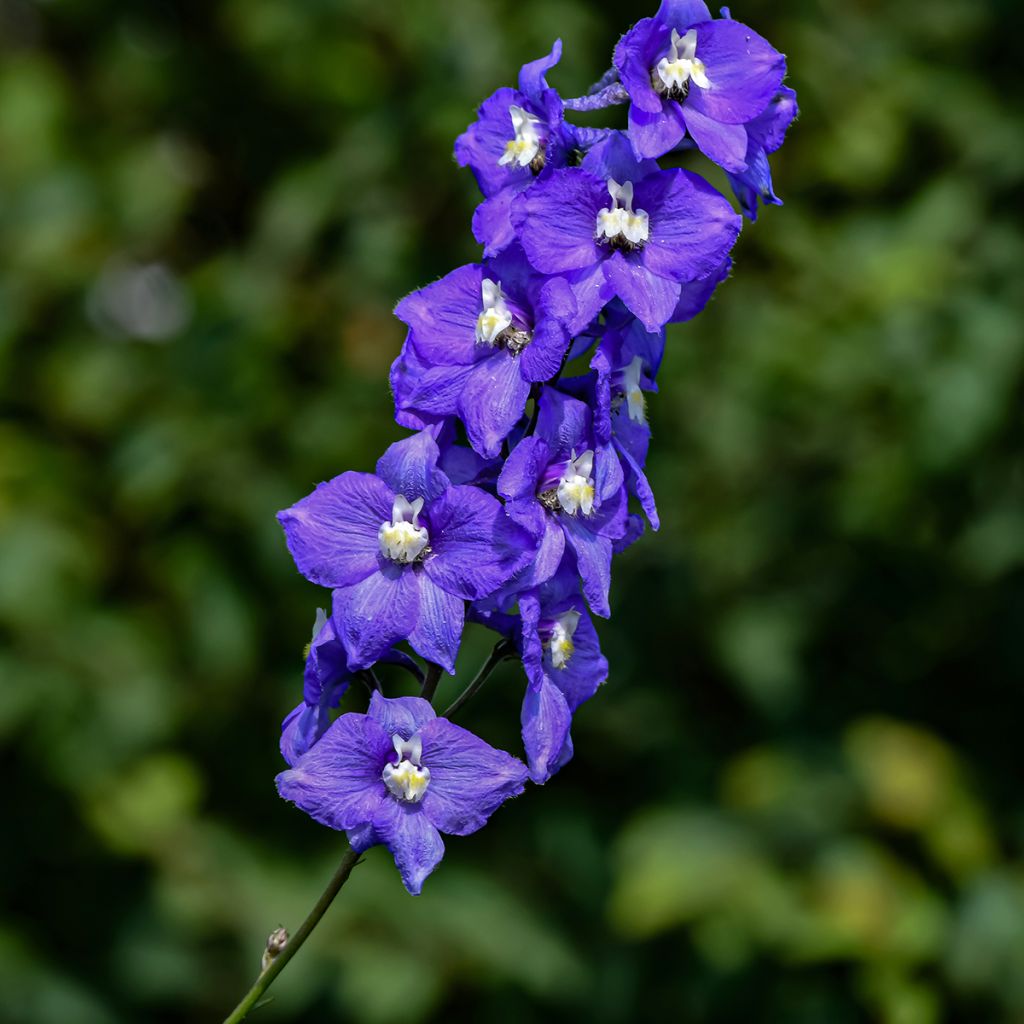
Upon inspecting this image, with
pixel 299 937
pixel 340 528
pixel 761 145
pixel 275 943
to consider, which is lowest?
pixel 275 943

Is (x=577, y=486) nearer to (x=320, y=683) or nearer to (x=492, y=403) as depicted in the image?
(x=492, y=403)

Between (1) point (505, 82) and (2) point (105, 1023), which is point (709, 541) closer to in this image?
(1) point (505, 82)

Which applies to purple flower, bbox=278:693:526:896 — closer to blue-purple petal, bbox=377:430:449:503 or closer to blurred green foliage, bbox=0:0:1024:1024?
blue-purple petal, bbox=377:430:449:503


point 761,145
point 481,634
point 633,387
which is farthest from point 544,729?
point 481,634

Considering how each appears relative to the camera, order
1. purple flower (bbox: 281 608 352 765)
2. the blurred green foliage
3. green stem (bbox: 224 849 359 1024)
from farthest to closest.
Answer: the blurred green foliage
purple flower (bbox: 281 608 352 765)
green stem (bbox: 224 849 359 1024)

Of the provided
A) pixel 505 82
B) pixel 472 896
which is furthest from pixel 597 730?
pixel 505 82

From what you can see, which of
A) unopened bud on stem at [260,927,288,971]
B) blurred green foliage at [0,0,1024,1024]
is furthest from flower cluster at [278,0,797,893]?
blurred green foliage at [0,0,1024,1024]
